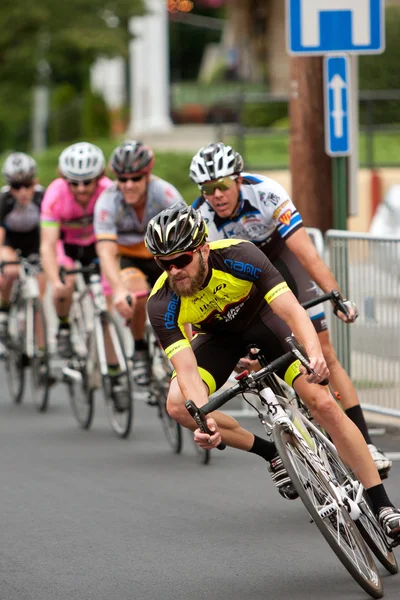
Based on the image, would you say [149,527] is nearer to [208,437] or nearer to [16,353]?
[208,437]

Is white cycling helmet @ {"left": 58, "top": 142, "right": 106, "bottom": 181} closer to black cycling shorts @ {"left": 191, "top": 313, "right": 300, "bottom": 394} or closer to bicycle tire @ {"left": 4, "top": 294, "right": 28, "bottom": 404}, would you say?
bicycle tire @ {"left": 4, "top": 294, "right": 28, "bottom": 404}

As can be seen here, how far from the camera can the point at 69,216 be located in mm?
10844

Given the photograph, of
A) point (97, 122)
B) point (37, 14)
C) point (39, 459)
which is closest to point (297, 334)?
point (39, 459)

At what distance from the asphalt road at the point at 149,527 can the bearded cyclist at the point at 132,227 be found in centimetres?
96

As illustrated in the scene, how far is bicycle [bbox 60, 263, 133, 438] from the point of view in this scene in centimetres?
1008

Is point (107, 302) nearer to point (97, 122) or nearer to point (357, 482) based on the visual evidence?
point (357, 482)

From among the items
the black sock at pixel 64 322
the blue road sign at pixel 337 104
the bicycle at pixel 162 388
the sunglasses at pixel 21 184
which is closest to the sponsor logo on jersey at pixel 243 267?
the bicycle at pixel 162 388

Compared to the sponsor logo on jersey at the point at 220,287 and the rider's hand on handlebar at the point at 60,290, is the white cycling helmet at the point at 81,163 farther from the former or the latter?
the sponsor logo on jersey at the point at 220,287

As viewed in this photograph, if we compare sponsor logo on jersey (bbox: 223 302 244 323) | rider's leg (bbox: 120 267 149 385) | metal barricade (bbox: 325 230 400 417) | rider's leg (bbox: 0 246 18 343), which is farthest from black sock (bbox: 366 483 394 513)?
rider's leg (bbox: 0 246 18 343)

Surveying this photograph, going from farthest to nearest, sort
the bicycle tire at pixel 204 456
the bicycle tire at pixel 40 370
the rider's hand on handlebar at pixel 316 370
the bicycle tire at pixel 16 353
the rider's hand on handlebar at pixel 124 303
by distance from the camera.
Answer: the bicycle tire at pixel 16 353 → the bicycle tire at pixel 40 370 → the rider's hand on handlebar at pixel 124 303 → the bicycle tire at pixel 204 456 → the rider's hand on handlebar at pixel 316 370

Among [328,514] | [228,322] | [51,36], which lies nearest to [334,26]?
[228,322]

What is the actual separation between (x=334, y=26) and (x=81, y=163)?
2.20 meters

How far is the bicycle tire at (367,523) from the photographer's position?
6.02 meters

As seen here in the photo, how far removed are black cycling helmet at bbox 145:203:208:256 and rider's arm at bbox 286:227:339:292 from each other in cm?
147
